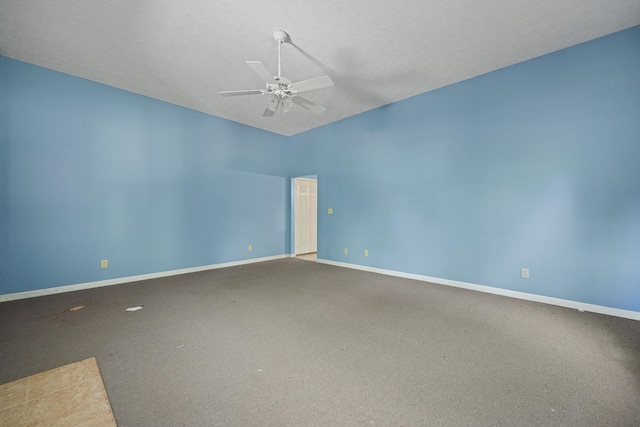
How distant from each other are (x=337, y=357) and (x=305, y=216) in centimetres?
505

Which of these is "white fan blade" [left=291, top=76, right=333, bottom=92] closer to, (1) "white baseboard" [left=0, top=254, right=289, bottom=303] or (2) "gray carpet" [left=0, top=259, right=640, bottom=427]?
(2) "gray carpet" [left=0, top=259, right=640, bottom=427]

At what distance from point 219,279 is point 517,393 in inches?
162

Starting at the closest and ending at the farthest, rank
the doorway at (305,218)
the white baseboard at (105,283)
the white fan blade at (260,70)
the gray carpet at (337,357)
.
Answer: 1. the gray carpet at (337,357)
2. the white fan blade at (260,70)
3. the white baseboard at (105,283)
4. the doorway at (305,218)

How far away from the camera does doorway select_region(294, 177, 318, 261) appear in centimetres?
664

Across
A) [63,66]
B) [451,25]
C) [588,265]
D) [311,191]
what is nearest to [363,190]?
[311,191]

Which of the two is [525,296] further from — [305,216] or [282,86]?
[305,216]

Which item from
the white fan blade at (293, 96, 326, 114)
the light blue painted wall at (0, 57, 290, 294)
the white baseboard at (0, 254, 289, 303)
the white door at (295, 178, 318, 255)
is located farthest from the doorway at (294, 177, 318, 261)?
the white fan blade at (293, 96, 326, 114)

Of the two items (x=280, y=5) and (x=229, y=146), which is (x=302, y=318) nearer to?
(x=280, y=5)

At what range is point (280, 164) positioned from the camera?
643cm

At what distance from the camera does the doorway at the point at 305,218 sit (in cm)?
664

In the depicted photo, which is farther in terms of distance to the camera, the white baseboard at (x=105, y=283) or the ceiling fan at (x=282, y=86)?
the white baseboard at (x=105, y=283)

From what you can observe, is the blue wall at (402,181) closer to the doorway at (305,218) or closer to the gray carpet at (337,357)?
the gray carpet at (337,357)

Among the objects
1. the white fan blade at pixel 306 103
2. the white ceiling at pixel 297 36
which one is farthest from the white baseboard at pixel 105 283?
the white fan blade at pixel 306 103

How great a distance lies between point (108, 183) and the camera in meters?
3.94
